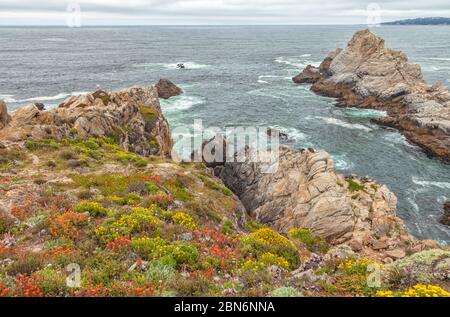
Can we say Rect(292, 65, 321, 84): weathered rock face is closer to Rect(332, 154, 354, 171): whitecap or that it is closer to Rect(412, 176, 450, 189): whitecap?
Rect(332, 154, 354, 171): whitecap

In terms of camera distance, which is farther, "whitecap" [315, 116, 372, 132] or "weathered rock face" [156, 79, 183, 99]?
"weathered rock face" [156, 79, 183, 99]

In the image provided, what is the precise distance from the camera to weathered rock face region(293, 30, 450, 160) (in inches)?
2408

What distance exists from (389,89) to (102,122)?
69303 mm

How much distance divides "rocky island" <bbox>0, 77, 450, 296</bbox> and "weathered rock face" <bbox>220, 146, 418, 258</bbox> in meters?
0.12

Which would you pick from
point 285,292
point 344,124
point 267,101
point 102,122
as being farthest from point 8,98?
point 285,292

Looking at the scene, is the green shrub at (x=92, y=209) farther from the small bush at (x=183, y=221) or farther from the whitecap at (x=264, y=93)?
the whitecap at (x=264, y=93)

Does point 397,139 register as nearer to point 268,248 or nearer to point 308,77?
point 308,77

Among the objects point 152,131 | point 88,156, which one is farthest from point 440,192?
point 88,156

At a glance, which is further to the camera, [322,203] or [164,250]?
[322,203]

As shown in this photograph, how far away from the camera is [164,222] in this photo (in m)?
15.6

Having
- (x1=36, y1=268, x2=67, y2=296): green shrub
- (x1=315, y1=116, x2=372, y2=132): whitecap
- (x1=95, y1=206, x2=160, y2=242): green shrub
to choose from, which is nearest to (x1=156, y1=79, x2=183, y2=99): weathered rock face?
(x1=315, y1=116, x2=372, y2=132): whitecap

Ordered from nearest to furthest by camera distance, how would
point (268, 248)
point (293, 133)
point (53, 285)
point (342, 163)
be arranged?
1. point (53, 285)
2. point (268, 248)
3. point (342, 163)
4. point (293, 133)
